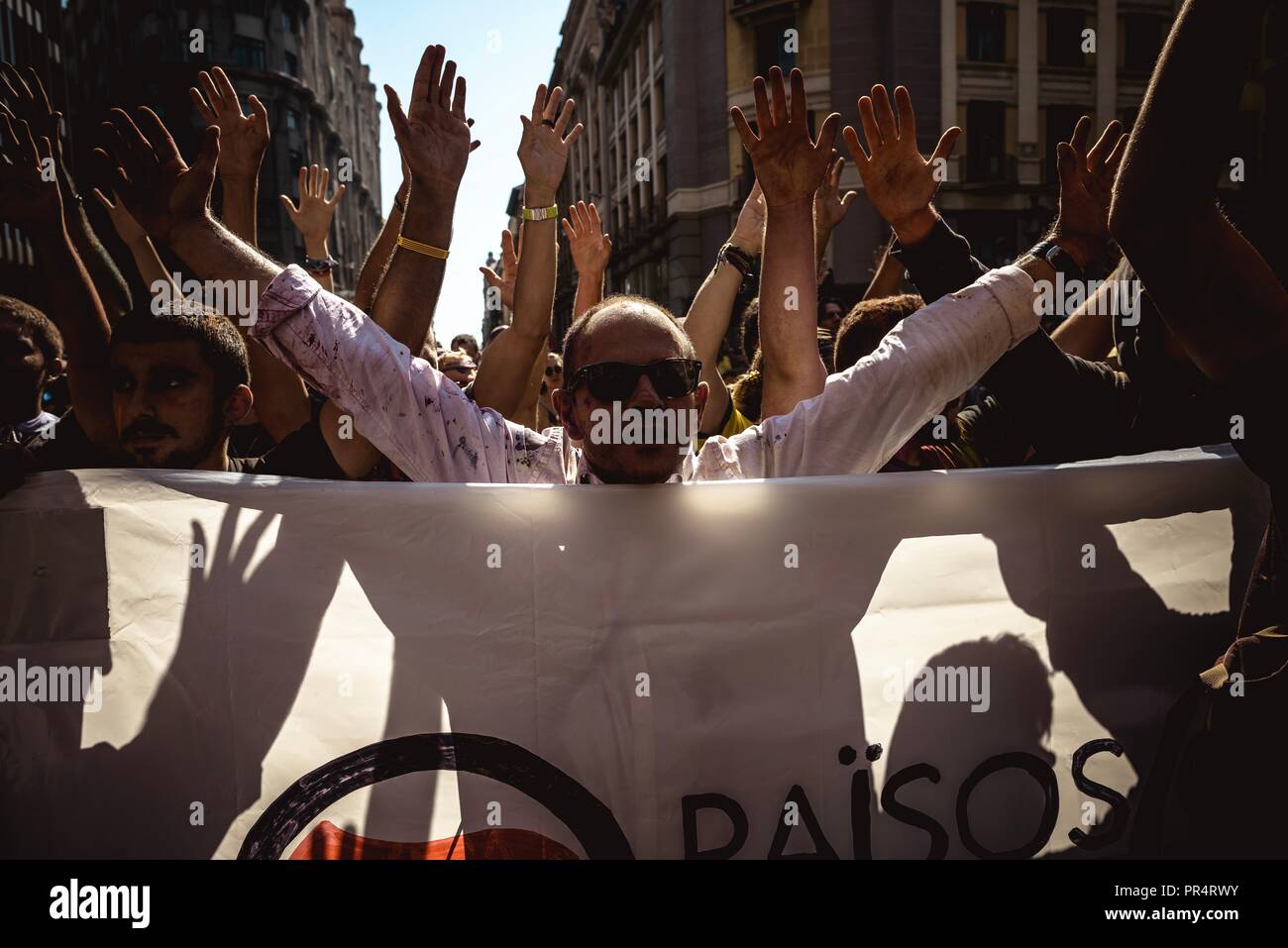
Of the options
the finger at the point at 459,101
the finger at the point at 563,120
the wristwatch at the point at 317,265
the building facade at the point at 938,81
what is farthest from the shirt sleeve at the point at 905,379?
the building facade at the point at 938,81

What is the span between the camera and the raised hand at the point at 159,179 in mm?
1853

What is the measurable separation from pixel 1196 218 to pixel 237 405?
1.88 metres

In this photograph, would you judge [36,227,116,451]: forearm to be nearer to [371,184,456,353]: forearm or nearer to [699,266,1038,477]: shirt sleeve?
[371,184,456,353]: forearm

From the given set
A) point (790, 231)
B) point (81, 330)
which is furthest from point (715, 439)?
point (81, 330)

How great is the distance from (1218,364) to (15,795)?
2087 millimetres

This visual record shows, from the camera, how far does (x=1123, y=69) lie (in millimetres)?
21062

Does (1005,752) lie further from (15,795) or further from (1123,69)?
(1123,69)

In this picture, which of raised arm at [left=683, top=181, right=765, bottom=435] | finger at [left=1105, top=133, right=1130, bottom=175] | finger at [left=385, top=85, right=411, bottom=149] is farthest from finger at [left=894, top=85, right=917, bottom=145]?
finger at [left=385, top=85, right=411, bottom=149]

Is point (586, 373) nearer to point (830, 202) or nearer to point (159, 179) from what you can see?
point (159, 179)

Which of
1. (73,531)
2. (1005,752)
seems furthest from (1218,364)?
(73,531)

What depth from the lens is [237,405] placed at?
1918 millimetres

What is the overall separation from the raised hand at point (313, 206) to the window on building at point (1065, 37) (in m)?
22.8

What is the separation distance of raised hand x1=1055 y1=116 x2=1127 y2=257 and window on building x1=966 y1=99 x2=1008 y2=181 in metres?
21.1
